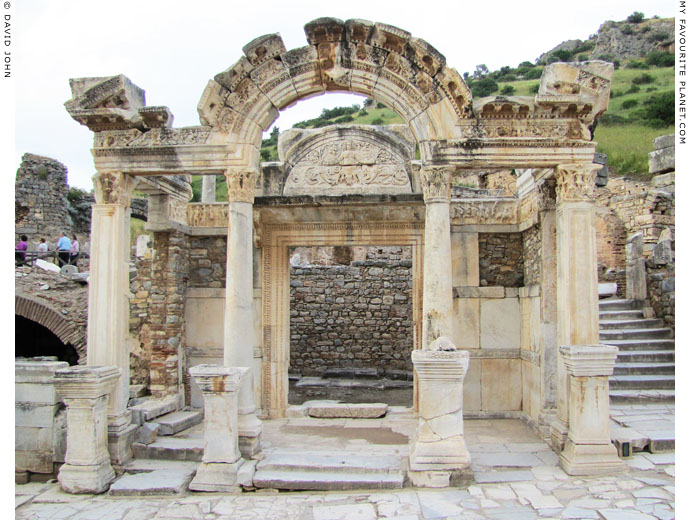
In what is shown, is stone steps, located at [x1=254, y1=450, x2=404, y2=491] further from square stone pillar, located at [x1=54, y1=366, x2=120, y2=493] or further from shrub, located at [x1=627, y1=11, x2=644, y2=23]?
shrub, located at [x1=627, y1=11, x2=644, y2=23]

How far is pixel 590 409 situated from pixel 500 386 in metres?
2.44

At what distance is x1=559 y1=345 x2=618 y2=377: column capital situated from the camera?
6152 millimetres

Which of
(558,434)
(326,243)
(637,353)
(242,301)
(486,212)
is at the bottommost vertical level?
(558,434)

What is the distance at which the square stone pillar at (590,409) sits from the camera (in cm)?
609

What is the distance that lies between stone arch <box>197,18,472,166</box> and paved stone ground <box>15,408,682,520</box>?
3.87 m

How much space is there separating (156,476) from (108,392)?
1183mm

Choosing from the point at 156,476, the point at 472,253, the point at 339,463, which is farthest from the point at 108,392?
the point at 472,253

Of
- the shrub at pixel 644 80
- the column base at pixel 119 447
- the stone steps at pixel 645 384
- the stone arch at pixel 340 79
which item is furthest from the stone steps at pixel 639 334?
the shrub at pixel 644 80

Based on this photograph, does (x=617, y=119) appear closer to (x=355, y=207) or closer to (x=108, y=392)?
(x=355, y=207)

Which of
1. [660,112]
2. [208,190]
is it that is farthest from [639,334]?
[660,112]

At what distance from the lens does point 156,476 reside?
6270 mm

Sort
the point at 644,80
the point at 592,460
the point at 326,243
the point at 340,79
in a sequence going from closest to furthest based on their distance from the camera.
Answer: the point at 592,460, the point at 340,79, the point at 326,243, the point at 644,80

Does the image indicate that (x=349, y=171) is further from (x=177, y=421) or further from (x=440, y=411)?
(x=177, y=421)

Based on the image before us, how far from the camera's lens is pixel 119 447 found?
6570mm
